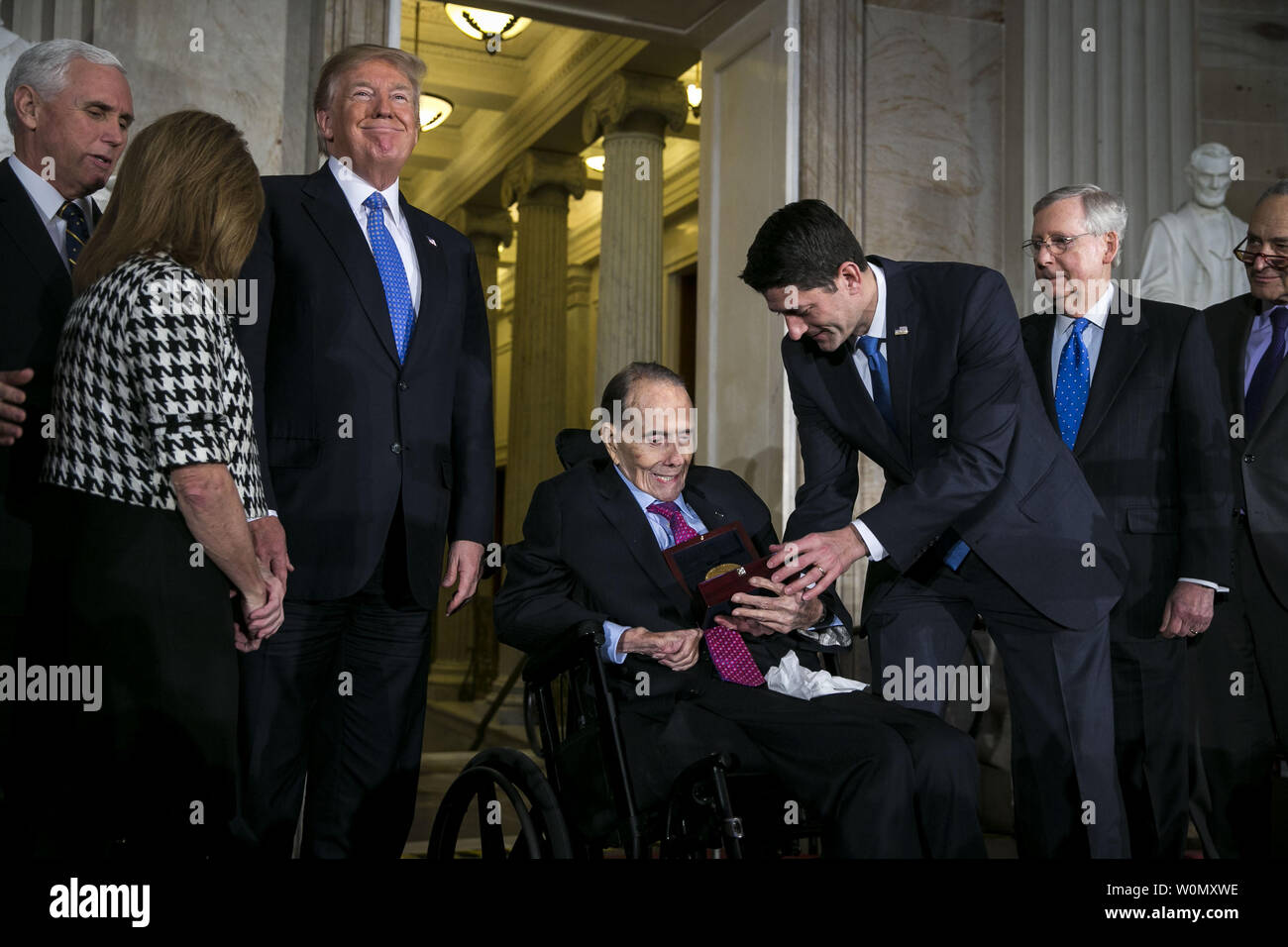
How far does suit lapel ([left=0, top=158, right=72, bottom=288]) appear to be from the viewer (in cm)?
280

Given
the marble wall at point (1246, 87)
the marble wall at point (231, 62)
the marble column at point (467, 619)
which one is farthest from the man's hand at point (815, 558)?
the marble column at point (467, 619)

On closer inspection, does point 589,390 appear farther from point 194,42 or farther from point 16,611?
point 16,611

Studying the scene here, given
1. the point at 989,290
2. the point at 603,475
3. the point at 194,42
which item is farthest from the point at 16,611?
the point at 194,42

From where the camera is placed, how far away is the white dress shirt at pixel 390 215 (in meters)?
3.09

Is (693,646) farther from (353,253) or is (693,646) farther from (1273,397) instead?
(1273,397)

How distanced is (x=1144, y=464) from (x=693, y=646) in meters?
1.33

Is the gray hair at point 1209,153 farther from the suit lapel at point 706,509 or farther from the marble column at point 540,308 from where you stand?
the marble column at point 540,308

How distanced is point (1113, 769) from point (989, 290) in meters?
1.10

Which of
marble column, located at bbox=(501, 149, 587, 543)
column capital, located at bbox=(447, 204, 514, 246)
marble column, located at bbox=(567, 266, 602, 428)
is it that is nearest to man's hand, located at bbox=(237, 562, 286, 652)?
marble column, located at bbox=(501, 149, 587, 543)

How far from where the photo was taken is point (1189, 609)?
3322mm

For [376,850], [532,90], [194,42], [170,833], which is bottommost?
[376,850]

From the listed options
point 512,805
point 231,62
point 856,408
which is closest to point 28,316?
point 512,805

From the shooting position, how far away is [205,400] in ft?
7.51

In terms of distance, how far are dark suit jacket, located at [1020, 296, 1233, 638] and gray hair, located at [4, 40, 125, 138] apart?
8.46 feet
